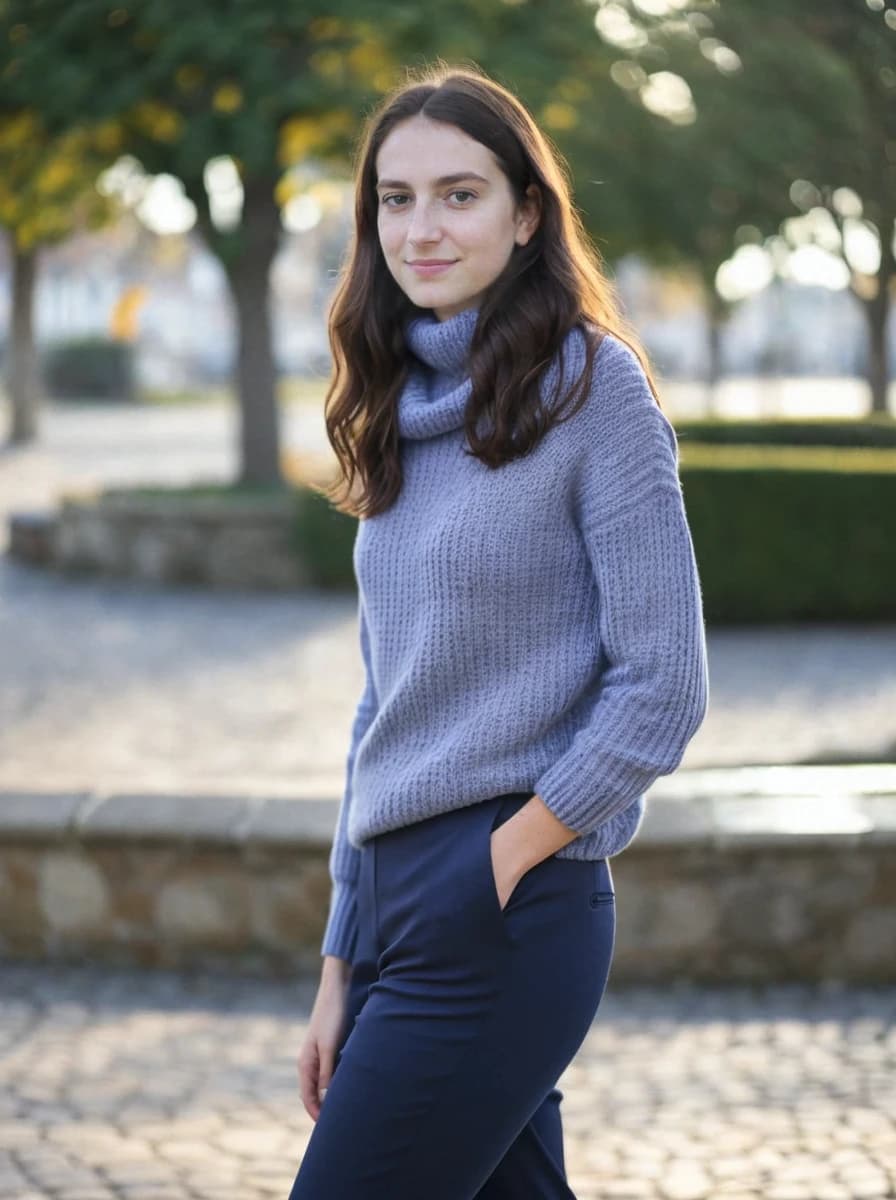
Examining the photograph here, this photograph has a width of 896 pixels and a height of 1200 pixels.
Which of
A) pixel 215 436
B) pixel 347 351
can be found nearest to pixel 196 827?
pixel 347 351

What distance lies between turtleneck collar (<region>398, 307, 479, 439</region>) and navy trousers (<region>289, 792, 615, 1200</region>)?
1.43ft

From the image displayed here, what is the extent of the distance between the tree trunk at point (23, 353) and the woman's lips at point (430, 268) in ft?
73.0

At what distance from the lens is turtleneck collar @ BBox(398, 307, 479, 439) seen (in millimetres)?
1960

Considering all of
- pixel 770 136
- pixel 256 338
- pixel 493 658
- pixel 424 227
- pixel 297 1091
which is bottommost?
pixel 297 1091

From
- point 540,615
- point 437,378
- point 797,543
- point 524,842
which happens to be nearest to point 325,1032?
point 524,842

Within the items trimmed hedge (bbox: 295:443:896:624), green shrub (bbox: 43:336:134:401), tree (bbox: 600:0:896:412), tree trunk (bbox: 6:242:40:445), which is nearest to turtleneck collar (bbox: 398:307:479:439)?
trimmed hedge (bbox: 295:443:896:624)

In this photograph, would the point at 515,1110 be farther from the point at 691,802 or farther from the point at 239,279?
the point at 239,279

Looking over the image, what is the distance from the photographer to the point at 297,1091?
3.86 meters

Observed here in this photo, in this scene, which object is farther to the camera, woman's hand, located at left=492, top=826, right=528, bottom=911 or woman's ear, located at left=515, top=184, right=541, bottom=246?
woman's ear, located at left=515, top=184, right=541, bottom=246

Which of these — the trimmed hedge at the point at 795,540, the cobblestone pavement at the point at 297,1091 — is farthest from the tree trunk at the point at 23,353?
the cobblestone pavement at the point at 297,1091

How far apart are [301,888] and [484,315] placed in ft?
9.97

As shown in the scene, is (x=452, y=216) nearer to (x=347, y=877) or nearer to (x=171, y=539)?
(x=347, y=877)

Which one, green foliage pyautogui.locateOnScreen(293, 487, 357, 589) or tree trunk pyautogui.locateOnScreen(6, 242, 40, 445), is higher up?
tree trunk pyautogui.locateOnScreen(6, 242, 40, 445)

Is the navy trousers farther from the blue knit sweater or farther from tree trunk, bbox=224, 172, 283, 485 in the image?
tree trunk, bbox=224, 172, 283, 485
